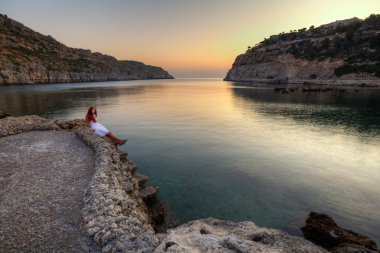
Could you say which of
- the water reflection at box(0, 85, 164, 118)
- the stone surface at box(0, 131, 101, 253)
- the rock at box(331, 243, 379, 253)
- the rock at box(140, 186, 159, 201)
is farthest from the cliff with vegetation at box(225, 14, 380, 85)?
the stone surface at box(0, 131, 101, 253)

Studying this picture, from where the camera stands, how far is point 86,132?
1608 centimetres

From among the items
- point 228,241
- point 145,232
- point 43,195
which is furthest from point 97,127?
point 228,241

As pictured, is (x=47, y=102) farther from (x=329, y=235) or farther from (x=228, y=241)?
(x=329, y=235)

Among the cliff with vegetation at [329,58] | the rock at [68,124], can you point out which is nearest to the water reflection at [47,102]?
the rock at [68,124]

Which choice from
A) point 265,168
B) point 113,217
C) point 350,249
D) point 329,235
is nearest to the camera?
point 113,217

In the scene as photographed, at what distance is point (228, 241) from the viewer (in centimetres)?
616

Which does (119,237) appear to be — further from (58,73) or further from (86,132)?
(58,73)

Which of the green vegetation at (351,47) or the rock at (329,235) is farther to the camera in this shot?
the green vegetation at (351,47)

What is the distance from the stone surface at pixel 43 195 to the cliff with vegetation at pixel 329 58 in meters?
131

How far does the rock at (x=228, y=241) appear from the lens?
5906mm

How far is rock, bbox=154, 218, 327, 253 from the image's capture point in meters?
5.91

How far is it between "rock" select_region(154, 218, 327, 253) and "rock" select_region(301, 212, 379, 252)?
168 centimetres

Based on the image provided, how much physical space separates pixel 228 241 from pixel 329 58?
165 m

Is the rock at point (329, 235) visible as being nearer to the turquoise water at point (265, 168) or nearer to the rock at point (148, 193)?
the turquoise water at point (265, 168)
